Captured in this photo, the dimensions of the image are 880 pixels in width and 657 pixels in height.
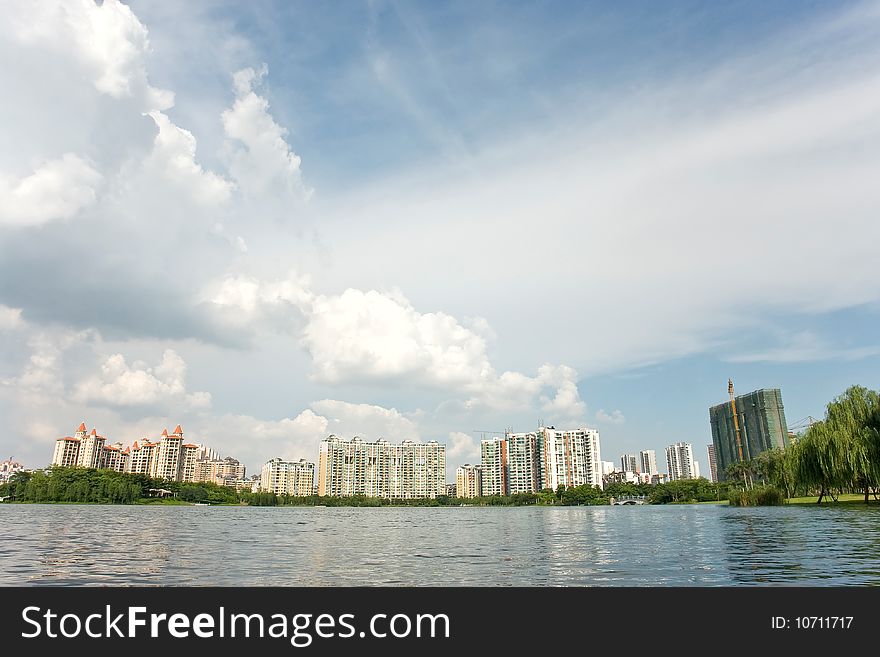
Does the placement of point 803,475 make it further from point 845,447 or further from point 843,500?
point 843,500

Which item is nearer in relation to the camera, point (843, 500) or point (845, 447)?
point (845, 447)

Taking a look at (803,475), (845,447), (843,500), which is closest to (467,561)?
(845,447)

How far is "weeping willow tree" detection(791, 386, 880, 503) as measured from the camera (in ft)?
177

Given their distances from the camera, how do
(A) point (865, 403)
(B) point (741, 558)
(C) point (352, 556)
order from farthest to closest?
1. (A) point (865, 403)
2. (C) point (352, 556)
3. (B) point (741, 558)

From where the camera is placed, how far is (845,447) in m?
54.8

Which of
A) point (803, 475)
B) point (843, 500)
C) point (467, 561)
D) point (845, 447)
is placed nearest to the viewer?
point (467, 561)

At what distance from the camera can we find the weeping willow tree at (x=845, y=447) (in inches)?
2124

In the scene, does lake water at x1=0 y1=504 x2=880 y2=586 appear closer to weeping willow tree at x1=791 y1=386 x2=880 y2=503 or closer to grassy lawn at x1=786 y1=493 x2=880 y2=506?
weeping willow tree at x1=791 y1=386 x2=880 y2=503
